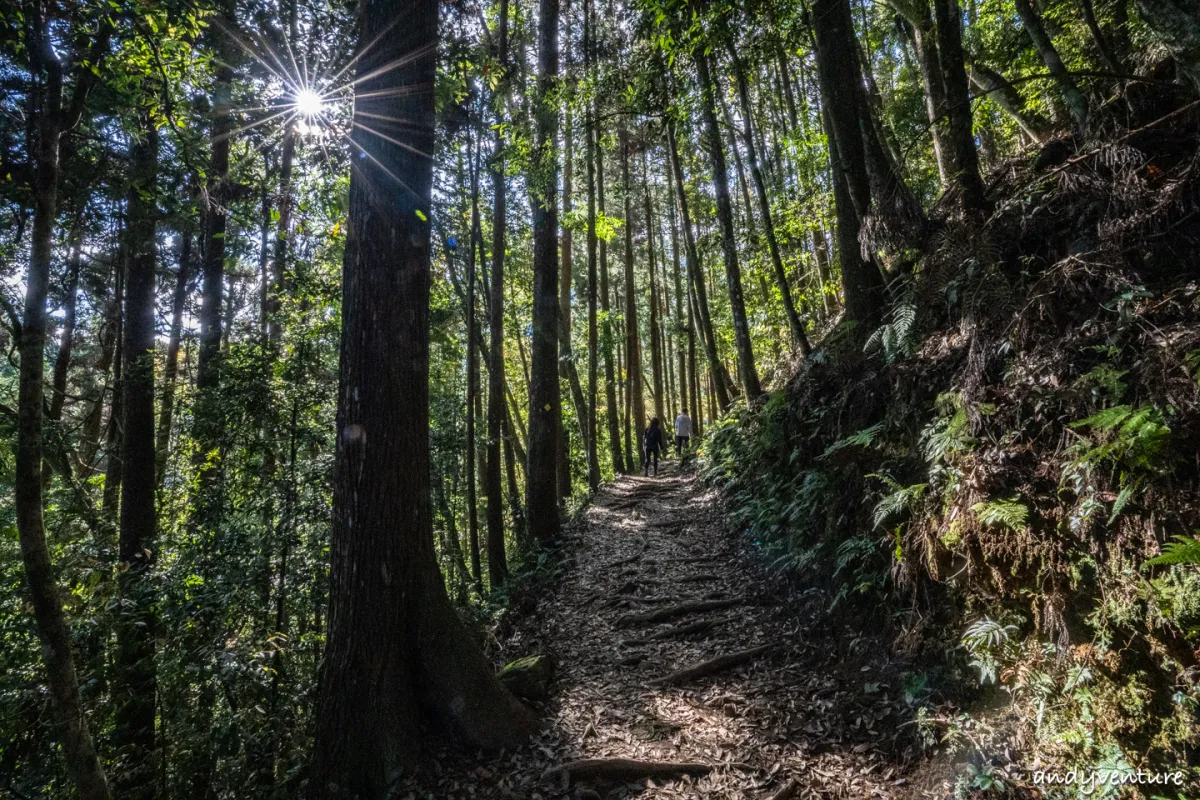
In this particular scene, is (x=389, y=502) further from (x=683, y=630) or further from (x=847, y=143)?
(x=847, y=143)

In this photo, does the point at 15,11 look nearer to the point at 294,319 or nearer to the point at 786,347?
the point at 294,319

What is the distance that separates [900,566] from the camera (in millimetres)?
4230

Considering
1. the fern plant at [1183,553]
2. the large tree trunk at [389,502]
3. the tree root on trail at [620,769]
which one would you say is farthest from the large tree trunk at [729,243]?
the fern plant at [1183,553]

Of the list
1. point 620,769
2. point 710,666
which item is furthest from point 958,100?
point 620,769

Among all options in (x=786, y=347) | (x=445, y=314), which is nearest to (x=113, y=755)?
(x=445, y=314)

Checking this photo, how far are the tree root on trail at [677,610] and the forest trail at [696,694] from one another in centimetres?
1

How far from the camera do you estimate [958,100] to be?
215 inches

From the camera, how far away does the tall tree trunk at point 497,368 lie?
912cm

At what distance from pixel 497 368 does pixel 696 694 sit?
6.66 m

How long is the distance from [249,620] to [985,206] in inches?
373

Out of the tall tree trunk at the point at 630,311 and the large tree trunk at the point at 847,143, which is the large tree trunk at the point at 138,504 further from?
the tall tree trunk at the point at 630,311

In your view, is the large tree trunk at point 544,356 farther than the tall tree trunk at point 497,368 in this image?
Yes

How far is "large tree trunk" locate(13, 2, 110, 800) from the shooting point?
353cm

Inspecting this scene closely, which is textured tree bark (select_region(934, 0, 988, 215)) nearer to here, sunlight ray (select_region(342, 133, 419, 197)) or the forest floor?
the forest floor
